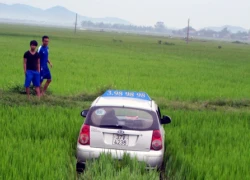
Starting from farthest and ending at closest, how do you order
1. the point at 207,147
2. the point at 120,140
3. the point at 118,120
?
the point at 207,147 → the point at 118,120 → the point at 120,140

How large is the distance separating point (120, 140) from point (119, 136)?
6cm

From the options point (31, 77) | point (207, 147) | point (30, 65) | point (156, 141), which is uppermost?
point (30, 65)

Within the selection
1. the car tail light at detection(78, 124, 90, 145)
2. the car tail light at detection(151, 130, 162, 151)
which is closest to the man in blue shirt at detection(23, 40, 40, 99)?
the car tail light at detection(78, 124, 90, 145)

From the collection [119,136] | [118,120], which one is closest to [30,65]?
[118,120]

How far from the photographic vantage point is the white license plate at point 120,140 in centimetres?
612

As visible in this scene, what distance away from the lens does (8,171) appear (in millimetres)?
5207

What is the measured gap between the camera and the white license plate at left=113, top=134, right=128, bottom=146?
241 inches

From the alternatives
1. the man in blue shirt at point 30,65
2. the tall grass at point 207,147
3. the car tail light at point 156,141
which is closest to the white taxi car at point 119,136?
the car tail light at point 156,141

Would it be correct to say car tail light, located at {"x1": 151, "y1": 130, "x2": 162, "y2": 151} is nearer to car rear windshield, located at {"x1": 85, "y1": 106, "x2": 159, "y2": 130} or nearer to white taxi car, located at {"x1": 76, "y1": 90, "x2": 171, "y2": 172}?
white taxi car, located at {"x1": 76, "y1": 90, "x2": 171, "y2": 172}

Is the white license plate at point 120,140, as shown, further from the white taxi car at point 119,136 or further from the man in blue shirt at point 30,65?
the man in blue shirt at point 30,65

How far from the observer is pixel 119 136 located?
615 centimetres

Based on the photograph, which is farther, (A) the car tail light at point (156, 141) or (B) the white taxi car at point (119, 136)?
(A) the car tail light at point (156, 141)

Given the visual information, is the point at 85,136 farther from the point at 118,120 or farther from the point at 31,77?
the point at 31,77

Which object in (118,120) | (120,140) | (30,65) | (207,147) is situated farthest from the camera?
(30,65)
